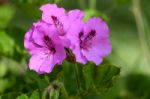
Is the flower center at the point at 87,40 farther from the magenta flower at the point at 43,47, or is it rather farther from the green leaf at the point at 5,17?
the green leaf at the point at 5,17

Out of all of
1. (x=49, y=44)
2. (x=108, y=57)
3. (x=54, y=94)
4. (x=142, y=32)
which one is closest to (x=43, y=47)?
(x=49, y=44)

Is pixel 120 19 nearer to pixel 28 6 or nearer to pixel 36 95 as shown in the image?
pixel 28 6

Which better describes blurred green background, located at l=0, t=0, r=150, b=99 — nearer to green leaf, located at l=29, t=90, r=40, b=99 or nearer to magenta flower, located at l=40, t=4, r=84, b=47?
green leaf, located at l=29, t=90, r=40, b=99

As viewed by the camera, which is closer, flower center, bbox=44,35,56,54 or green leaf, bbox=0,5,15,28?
flower center, bbox=44,35,56,54

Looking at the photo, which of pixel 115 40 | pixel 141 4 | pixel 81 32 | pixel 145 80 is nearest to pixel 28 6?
pixel 81 32

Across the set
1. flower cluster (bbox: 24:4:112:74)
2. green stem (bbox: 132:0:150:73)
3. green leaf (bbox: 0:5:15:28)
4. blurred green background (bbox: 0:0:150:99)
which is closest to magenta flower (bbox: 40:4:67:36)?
flower cluster (bbox: 24:4:112:74)

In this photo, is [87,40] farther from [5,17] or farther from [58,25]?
[5,17]
